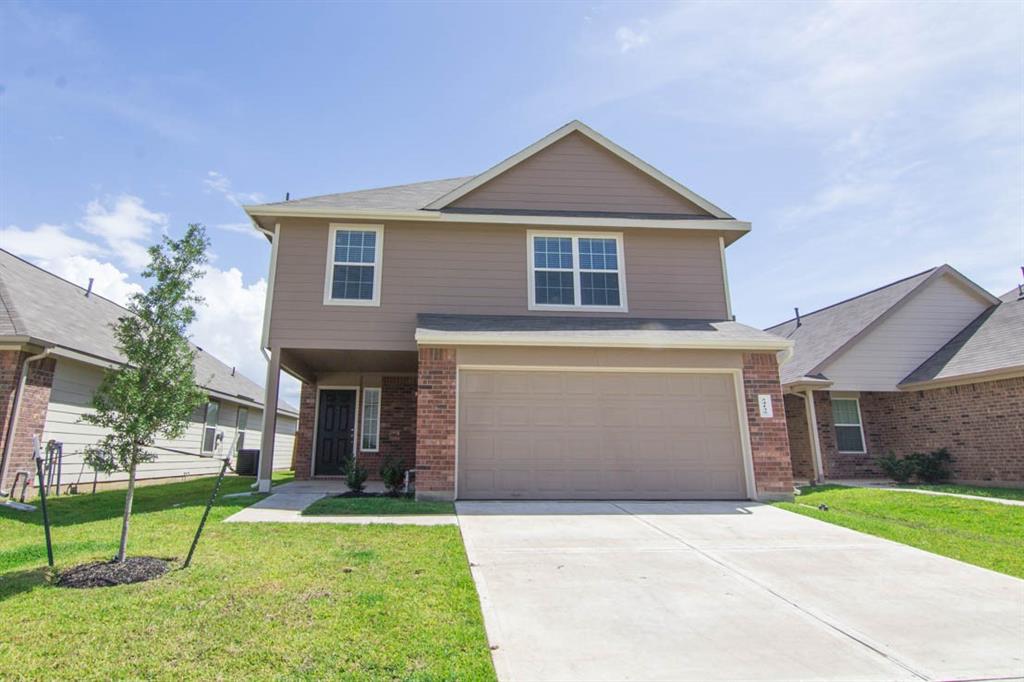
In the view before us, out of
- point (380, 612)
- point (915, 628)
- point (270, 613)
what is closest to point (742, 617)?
point (915, 628)

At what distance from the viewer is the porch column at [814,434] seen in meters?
12.8

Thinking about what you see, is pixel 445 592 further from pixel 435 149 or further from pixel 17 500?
pixel 435 149

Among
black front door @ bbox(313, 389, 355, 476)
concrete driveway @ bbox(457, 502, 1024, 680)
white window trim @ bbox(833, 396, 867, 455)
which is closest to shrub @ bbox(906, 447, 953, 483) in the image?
white window trim @ bbox(833, 396, 867, 455)

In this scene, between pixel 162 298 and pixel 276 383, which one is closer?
pixel 162 298

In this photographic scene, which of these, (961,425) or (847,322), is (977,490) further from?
(847,322)

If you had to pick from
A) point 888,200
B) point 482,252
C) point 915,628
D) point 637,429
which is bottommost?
point 915,628

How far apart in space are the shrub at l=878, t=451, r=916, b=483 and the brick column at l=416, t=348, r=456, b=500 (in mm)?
11953

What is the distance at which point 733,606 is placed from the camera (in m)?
3.93

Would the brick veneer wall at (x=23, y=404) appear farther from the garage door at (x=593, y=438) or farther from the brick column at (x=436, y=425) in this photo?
the garage door at (x=593, y=438)

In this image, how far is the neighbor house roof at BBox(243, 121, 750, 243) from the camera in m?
10.4

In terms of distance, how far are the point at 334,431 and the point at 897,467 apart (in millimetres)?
14831

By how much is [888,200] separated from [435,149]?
35.1 feet

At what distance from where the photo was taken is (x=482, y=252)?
35.4ft

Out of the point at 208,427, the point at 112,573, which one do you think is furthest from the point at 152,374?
the point at 208,427
